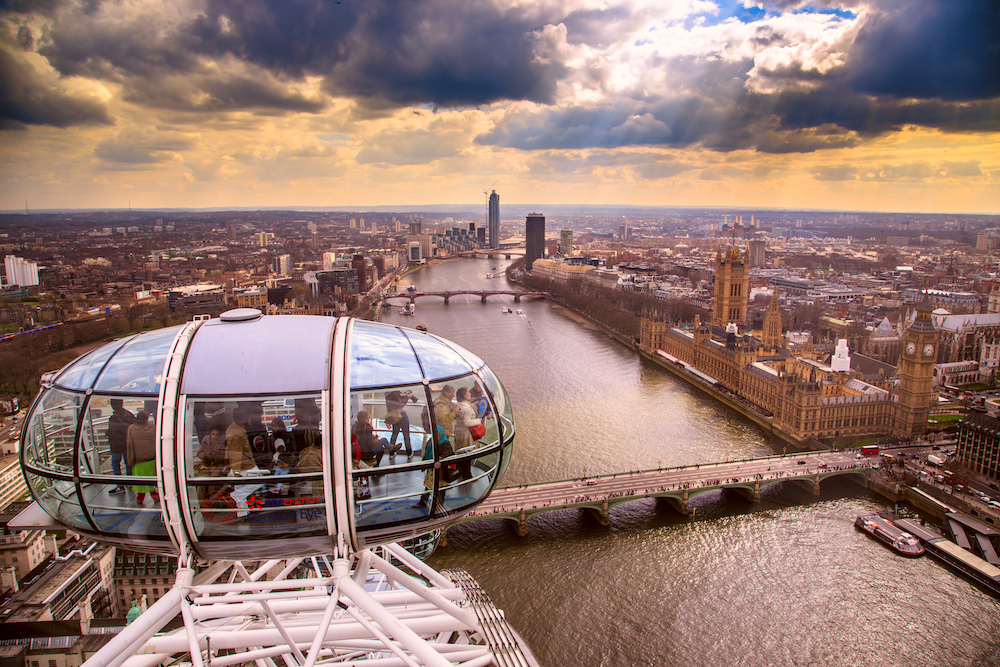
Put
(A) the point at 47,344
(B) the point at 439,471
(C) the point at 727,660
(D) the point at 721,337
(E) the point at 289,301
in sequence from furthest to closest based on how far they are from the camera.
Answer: (E) the point at 289,301, (D) the point at 721,337, (A) the point at 47,344, (C) the point at 727,660, (B) the point at 439,471

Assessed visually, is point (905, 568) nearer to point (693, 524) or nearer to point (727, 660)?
point (693, 524)

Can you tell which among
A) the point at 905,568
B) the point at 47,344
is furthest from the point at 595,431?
the point at 47,344

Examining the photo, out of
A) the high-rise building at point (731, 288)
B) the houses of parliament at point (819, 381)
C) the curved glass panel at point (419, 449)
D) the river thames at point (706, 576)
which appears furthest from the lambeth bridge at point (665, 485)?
the high-rise building at point (731, 288)

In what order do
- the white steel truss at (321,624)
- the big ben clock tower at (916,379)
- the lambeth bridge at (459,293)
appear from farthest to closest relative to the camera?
the lambeth bridge at (459,293) < the big ben clock tower at (916,379) < the white steel truss at (321,624)

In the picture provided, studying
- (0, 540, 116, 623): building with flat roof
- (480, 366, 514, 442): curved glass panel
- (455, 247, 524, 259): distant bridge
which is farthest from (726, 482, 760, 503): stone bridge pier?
(455, 247, 524, 259): distant bridge

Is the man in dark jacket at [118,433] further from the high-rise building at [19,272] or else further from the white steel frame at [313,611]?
the high-rise building at [19,272]

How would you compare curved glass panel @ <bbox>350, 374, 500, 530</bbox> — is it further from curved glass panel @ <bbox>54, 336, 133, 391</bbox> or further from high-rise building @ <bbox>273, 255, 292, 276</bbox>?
high-rise building @ <bbox>273, 255, 292, 276</bbox>

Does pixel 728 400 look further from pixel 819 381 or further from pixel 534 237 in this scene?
pixel 534 237

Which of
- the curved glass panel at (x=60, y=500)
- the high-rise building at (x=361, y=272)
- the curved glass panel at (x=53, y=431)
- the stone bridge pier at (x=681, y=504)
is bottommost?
the stone bridge pier at (x=681, y=504)

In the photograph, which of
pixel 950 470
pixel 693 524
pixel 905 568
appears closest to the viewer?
pixel 905 568
